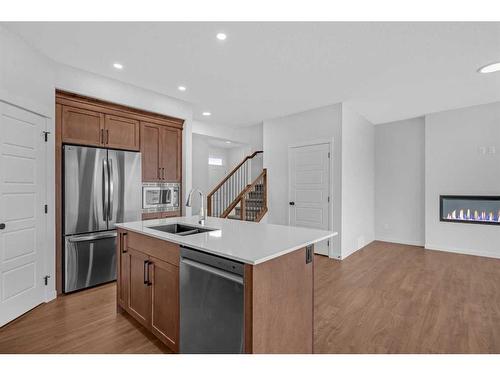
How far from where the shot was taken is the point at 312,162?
4953 mm

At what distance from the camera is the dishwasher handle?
1.46m

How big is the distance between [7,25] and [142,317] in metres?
2.85

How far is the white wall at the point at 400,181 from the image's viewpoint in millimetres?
5617

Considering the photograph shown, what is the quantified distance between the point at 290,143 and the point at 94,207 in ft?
11.8

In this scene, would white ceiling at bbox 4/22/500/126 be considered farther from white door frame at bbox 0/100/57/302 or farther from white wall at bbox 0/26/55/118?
white door frame at bbox 0/100/57/302

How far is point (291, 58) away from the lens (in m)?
2.96

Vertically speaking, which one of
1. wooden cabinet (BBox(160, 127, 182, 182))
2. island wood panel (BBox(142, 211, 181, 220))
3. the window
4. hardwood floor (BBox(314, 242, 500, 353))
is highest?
the window

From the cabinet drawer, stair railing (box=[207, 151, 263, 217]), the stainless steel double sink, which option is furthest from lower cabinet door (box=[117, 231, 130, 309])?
stair railing (box=[207, 151, 263, 217])

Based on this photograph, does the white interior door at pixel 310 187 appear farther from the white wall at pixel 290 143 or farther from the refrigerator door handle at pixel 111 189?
the refrigerator door handle at pixel 111 189

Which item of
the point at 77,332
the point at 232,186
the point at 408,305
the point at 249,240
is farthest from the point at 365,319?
the point at 232,186

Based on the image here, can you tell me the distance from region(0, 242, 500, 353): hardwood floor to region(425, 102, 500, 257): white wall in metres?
1.11

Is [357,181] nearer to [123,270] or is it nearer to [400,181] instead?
[400,181]

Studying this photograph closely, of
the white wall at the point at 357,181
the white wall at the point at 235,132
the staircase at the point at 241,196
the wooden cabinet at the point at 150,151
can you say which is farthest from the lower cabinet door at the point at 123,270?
the white wall at the point at 235,132
